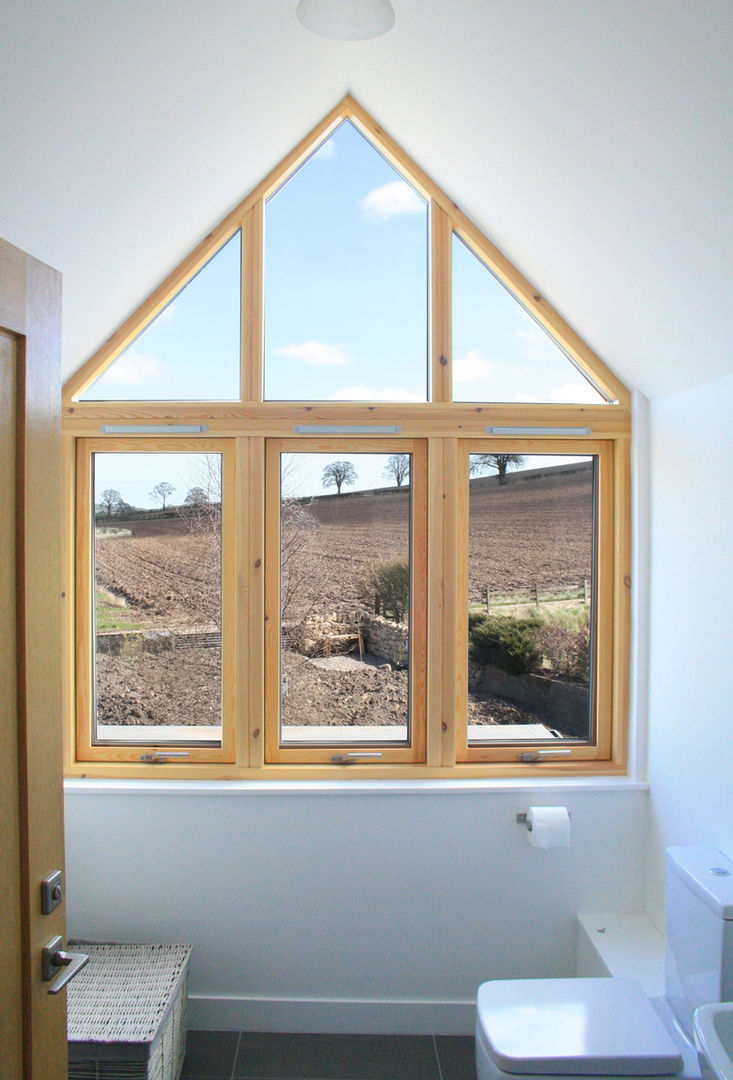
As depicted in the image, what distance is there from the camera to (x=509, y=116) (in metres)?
1.96

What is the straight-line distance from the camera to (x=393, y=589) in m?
2.75

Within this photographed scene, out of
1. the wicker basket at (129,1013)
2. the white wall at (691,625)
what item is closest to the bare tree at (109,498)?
the wicker basket at (129,1013)

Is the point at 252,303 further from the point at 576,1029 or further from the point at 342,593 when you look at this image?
the point at 576,1029

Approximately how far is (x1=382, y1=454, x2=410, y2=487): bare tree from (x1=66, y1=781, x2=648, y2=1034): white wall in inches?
42.5

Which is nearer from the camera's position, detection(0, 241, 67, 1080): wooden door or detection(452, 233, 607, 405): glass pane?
detection(0, 241, 67, 1080): wooden door

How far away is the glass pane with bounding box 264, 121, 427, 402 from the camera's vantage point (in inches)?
106

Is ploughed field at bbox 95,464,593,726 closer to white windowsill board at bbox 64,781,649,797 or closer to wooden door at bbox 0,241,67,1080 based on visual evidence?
white windowsill board at bbox 64,781,649,797

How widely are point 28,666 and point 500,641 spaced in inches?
72.3

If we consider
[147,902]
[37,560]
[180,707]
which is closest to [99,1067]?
[147,902]

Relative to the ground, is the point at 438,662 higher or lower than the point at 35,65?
lower

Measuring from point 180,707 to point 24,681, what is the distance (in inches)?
60.4

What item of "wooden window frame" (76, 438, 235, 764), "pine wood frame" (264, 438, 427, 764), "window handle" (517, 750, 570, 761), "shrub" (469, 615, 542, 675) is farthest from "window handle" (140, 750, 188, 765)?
"window handle" (517, 750, 570, 761)

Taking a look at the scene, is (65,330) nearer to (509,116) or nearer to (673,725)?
(509,116)

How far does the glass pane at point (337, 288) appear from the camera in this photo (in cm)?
269
